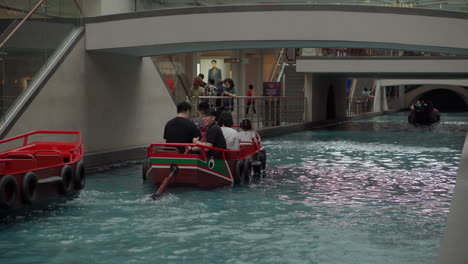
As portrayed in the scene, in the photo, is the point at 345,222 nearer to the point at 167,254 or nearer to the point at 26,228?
the point at 167,254

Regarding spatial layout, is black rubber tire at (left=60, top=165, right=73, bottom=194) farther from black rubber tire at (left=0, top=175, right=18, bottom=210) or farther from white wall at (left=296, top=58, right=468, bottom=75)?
white wall at (left=296, top=58, right=468, bottom=75)

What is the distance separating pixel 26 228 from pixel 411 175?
8.29 meters

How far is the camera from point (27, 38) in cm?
1396

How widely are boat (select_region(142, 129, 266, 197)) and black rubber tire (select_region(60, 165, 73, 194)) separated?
1340 millimetres

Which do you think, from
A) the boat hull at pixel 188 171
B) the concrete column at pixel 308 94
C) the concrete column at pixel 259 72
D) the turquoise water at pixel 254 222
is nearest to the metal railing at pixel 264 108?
the concrete column at pixel 308 94

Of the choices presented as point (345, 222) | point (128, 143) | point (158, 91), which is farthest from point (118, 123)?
point (345, 222)

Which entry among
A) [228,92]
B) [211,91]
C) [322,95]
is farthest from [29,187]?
[322,95]

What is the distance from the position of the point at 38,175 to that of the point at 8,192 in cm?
81

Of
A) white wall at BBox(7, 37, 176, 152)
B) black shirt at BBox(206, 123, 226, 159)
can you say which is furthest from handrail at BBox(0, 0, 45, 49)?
black shirt at BBox(206, 123, 226, 159)

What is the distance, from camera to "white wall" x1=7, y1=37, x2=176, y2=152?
47.6ft

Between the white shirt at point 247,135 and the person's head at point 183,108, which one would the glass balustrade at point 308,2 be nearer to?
the white shirt at point 247,135

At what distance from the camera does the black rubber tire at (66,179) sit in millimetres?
10581

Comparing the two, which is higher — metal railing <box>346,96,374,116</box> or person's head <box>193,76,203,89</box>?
person's head <box>193,76,203,89</box>

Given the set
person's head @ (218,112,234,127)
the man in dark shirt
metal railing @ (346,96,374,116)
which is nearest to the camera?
the man in dark shirt
